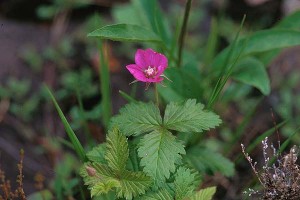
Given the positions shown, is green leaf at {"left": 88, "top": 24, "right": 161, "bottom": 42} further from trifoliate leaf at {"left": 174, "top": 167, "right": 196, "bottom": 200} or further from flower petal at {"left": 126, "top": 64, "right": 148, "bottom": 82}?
trifoliate leaf at {"left": 174, "top": 167, "right": 196, "bottom": 200}

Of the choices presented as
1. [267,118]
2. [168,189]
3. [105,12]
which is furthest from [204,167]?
[105,12]

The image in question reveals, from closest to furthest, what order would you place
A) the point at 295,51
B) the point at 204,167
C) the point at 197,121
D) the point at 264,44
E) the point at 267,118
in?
the point at 197,121
the point at 204,167
the point at 264,44
the point at 267,118
the point at 295,51

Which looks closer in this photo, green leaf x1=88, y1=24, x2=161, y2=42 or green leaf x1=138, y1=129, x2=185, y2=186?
green leaf x1=138, y1=129, x2=185, y2=186

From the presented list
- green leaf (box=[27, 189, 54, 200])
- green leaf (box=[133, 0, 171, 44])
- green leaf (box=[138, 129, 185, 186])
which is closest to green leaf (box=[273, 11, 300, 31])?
green leaf (box=[133, 0, 171, 44])

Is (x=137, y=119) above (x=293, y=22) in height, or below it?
below

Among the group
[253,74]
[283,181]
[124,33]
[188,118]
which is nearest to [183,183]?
[188,118]

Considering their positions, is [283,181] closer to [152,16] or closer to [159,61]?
[159,61]

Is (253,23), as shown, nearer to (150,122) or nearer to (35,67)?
(35,67)
